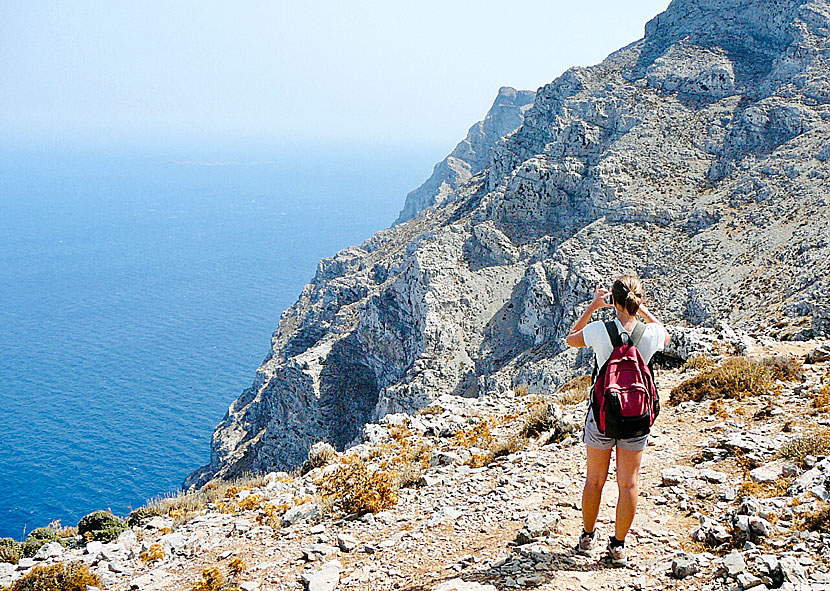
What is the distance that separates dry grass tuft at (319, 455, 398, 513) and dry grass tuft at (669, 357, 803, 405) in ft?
26.1

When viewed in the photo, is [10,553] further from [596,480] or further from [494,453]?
[596,480]

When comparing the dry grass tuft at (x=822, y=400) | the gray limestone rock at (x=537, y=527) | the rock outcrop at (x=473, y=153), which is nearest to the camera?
the gray limestone rock at (x=537, y=527)

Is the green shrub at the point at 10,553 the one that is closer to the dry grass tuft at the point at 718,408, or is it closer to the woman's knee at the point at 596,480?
the woman's knee at the point at 596,480

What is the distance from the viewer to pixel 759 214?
41438 millimetres

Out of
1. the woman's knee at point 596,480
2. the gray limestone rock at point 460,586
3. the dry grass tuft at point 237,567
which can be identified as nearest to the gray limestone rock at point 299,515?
the dry grass tuft at point 237,567

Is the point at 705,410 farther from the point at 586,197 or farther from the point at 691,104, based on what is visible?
the point at 691,104

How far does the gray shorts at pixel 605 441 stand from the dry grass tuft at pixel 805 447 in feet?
13.9

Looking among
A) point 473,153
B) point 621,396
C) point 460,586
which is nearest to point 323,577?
point 460,586

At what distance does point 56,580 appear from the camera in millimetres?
9078

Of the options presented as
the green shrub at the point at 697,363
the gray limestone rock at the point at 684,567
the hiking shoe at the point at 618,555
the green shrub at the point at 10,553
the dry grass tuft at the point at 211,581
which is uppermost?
the green shrub at the point at 10,553

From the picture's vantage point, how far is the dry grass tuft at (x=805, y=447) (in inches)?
371

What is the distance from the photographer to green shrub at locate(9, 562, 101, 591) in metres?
9.01

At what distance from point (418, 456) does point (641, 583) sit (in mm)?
7106

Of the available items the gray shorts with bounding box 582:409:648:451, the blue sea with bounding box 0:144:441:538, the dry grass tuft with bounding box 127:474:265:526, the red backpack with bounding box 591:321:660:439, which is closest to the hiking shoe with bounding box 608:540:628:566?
the gray shorts with bounding box 582:409:648:451
